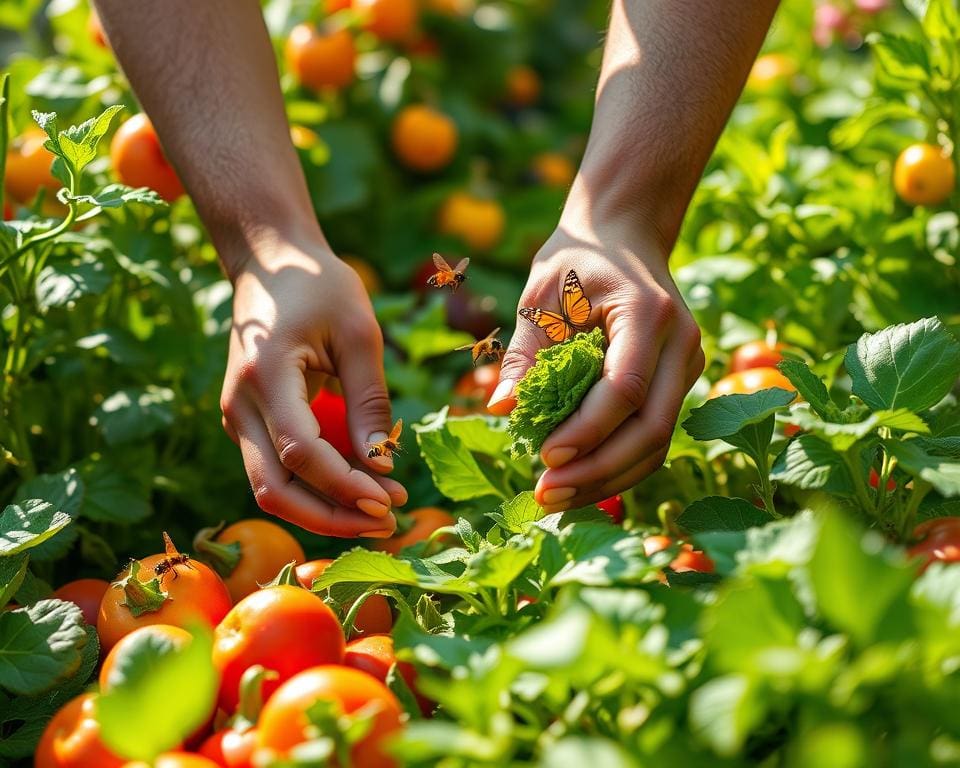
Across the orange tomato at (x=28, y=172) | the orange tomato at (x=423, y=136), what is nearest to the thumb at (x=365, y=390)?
the orange tomato at (x=28, y=172)

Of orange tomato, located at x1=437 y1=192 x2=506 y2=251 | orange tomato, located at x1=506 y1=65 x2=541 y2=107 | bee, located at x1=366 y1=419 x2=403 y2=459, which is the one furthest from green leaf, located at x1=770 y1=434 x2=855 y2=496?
orange tomato, located at x1=506 y1=65 x2=541 y2=107

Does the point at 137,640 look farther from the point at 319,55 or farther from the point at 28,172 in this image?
the point at 319,55

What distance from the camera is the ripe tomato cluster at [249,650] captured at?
0.79 metres

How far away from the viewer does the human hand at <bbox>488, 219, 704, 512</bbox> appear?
0.99 m

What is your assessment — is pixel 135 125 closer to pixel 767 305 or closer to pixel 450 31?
pixel 767 305

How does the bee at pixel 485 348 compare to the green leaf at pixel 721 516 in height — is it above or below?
above

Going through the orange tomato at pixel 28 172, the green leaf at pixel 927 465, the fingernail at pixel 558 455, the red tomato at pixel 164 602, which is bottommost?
the red tomato at pixel 164 602

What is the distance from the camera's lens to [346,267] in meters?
1.23

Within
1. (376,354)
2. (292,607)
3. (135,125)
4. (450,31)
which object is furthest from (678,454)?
(450,31)

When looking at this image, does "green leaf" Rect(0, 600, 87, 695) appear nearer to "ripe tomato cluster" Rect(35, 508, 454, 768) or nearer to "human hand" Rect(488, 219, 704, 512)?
"ripe tomato cluster" Rect(35, 508, 454, 768)

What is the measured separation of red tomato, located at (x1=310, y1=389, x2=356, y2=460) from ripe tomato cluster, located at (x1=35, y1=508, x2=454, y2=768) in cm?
14

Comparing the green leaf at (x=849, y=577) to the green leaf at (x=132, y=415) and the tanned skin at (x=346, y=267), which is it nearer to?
the tanned skin at (x=346, y=267)

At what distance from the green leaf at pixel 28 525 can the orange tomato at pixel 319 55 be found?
4.64 feet

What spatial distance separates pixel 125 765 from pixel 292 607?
0.62ft
